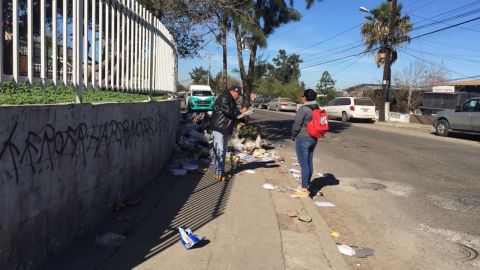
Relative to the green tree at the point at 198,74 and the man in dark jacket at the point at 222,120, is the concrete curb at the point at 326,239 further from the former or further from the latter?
the green tree at the point at 198,74

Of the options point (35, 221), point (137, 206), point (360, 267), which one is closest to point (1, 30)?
point (35, 221)

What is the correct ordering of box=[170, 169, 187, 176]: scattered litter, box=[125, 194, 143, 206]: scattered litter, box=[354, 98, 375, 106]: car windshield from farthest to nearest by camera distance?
box=[354, 98, 375, 106]: car windshield → box=[170, 169, 187, 176]: scattered litter → box=[125, 194, 143, 206]: scattered litter

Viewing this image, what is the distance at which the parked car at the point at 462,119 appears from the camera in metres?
18.9

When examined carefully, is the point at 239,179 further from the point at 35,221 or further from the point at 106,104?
the point at 35,221

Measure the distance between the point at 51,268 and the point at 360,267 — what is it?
2994 mm

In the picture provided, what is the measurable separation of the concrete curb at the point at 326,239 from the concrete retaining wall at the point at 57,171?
2.56m

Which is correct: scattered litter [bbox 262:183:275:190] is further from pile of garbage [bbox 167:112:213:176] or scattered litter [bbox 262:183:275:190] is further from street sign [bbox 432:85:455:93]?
street sign [bbox 432:85:455:93]

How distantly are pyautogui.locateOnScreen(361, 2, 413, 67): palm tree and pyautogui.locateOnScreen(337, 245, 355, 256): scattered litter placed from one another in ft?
94.2

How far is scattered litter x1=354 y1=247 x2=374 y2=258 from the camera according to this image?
5.29 metres

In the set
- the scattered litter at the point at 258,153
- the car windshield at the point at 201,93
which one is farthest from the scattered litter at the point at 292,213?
the car windshield at the point at 201,93

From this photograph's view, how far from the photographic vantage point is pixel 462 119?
19594 millimetres

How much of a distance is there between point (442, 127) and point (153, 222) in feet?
60.7

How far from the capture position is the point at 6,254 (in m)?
3.49

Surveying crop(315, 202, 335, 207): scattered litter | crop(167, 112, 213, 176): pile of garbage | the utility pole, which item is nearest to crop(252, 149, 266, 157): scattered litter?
crop(167, 112, 213, 176): pile of garbage
